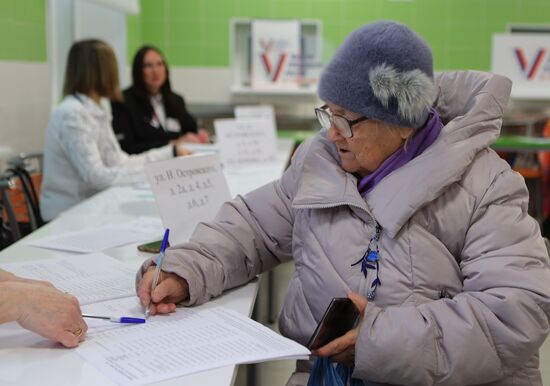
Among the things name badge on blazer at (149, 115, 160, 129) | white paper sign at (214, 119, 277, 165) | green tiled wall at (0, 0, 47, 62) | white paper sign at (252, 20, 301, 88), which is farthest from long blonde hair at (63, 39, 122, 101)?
white paper sign at (252, 20, 301, 88)

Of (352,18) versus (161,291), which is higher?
(352,18)

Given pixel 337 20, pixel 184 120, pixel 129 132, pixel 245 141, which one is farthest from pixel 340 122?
pixel 337 20

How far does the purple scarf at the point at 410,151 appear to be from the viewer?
67.9 inches

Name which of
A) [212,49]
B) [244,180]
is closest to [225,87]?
[212,49]

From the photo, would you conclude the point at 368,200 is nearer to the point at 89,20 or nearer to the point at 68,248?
the point at 68,248

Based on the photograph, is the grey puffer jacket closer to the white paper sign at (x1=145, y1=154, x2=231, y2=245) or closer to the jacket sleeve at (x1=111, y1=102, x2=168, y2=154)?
the white paper sign at (x1=145, y1=154, x2=231, y2=245)

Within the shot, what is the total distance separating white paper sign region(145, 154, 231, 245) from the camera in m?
2.15

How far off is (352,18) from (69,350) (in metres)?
6.88

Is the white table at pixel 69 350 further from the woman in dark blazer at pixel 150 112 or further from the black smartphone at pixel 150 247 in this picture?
the woman in dark blazer at pixel 150 112

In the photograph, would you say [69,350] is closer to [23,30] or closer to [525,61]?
[23,30]

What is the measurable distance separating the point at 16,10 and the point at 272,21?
364 cm

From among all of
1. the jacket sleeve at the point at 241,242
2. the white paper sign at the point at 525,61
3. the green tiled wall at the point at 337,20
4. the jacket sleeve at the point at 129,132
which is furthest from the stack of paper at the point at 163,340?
the green tiled wall at the point at 337,20

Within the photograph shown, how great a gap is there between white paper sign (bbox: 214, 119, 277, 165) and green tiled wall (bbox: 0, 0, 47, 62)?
1.32 meters

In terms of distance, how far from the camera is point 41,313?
1.39 m
